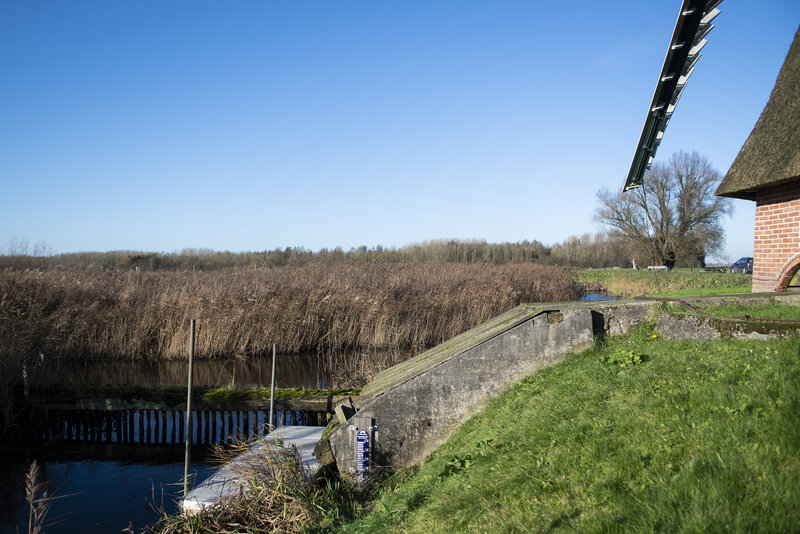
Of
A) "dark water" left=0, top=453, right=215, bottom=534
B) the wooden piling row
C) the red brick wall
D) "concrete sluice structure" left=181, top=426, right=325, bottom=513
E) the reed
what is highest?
the red brick wall

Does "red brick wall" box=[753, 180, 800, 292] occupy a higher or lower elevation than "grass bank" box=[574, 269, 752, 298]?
higher

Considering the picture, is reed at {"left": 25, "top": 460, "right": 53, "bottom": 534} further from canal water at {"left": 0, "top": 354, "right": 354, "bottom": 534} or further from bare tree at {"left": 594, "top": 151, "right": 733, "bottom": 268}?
bare tree at {"left": 594, "top": 151, "right": 733, "bottom": 268}

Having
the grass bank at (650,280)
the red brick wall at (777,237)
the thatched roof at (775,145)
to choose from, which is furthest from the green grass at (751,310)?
the grass bank at (650,280)

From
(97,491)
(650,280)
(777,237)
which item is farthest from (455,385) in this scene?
(650,280)

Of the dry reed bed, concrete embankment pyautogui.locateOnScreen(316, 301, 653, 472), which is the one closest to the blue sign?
concrete embankment pyautogui.locateOnScreen(316, 301, 653, 472)

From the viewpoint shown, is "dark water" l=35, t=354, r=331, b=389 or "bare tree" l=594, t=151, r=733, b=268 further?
"bare tree" l=594, t=151, r=733, b=268

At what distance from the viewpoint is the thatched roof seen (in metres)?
8.69

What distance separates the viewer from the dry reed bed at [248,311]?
54.1 feet

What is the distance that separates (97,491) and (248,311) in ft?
30.0

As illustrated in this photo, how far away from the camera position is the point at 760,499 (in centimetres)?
282

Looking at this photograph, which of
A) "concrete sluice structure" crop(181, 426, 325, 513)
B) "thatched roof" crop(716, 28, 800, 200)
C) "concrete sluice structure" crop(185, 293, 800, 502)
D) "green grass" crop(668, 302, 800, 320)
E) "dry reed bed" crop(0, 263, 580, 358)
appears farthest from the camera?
"dry reed bed" crop(0, 263, 580, 358)

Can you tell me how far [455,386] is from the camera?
6723mm

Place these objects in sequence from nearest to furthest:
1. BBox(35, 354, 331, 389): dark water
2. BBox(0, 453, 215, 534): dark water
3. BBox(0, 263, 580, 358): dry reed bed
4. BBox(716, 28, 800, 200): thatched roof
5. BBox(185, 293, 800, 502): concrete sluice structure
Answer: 1. BBox(185, 293, 800, 502): concrete sluice structure
2. BBox(0, 453, 215, 534): dark water
3. BBox(716, 28, 800, 200): thatched roof
4. BBox(35, 354, 331, 389): dark water
5. BBox(0, 263, 580, 358): dry reed bed

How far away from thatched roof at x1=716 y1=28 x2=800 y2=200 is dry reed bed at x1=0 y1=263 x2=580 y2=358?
32.3ft
